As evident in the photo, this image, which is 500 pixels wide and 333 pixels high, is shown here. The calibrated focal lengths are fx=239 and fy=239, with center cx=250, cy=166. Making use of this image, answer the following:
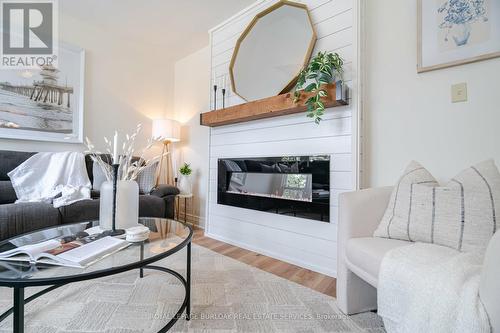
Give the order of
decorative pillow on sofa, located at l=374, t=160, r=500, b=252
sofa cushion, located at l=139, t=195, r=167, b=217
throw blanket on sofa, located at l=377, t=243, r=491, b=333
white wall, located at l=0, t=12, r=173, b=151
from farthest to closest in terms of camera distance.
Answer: white wall, located at l=0, t=12, r=173, b=151, sofa cushion, located at l=139, t=195, r=167, b=217, decorative pillow on sofa, located at l=374, t=160, r=500, b=252, throw blanket on sofa, located at l=377, t=243, r=491, b=333

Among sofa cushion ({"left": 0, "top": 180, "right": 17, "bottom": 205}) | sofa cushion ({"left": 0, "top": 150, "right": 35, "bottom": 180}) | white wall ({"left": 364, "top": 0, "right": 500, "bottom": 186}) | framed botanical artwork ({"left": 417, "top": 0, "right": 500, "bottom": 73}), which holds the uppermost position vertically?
framed botanical artwork ({"left": 417, "top": 0, "right": 500, "bottom": 73})

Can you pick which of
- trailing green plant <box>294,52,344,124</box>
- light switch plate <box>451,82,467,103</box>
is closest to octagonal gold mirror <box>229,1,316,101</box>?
trailing green plant <box>294,52,344,124</box>

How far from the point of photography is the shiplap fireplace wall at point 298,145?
172 cm

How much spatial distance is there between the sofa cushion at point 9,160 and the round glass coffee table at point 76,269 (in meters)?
1.37

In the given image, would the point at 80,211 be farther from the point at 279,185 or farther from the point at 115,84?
the point at 115,84

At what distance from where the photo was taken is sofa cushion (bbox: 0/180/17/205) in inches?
77.4

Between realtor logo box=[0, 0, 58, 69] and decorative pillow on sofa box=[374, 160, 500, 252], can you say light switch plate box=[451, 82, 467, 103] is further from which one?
realtor logo box=[0, 0, 58, 69]

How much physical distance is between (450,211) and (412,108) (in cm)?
80

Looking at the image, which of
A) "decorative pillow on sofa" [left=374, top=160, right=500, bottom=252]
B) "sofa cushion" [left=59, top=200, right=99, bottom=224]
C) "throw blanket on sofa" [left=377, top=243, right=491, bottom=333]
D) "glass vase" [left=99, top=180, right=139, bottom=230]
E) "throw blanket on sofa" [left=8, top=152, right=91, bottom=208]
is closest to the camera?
"throw blanket on sofa" [left=377, top=243, right=491, bottom=333]

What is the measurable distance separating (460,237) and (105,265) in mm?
1413

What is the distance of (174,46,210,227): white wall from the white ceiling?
32cm

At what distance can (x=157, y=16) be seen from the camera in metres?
2.58

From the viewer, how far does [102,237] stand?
1.12 m

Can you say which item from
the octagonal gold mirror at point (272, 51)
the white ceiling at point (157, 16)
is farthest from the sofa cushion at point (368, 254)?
the white ceiling at point (157, 16)
